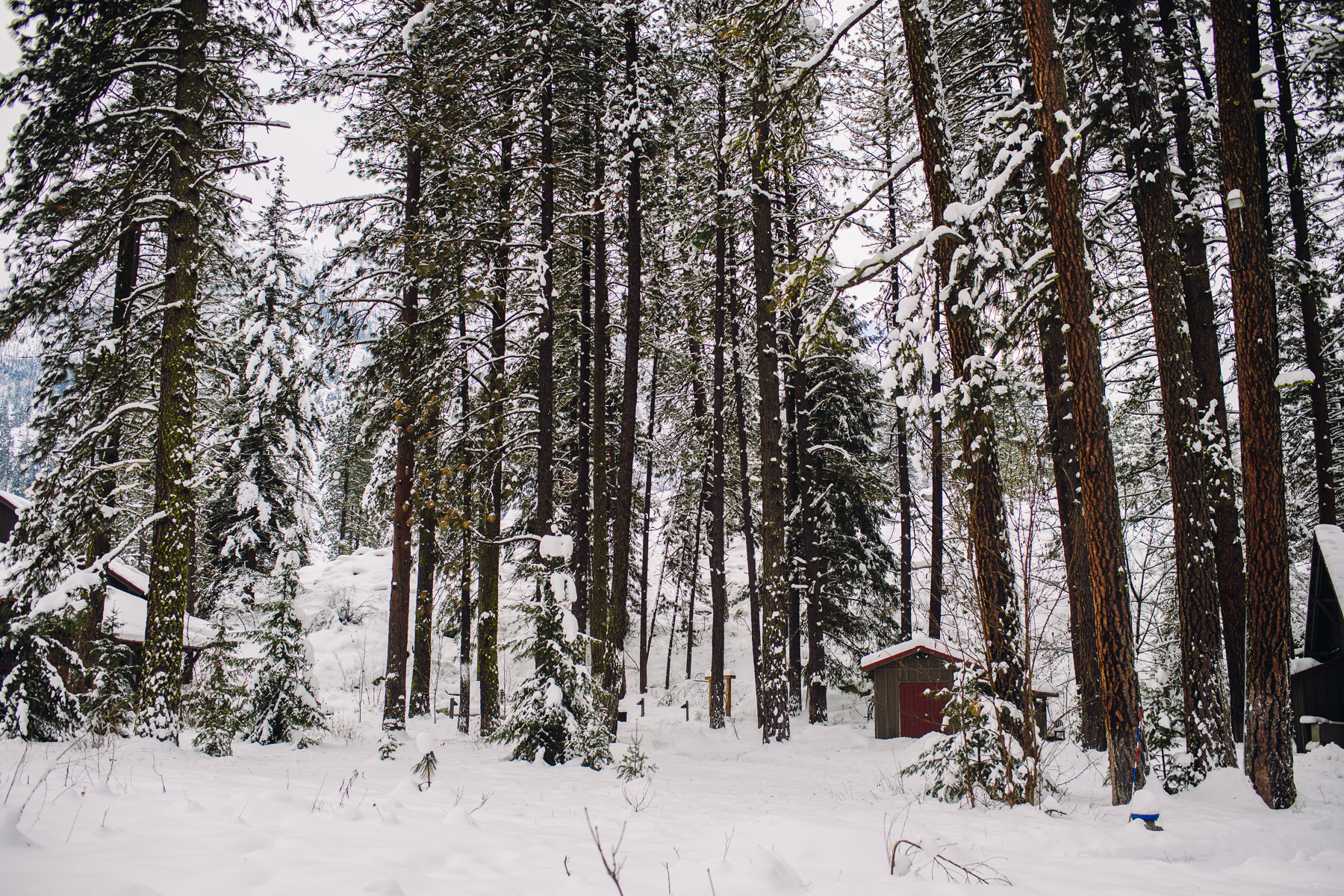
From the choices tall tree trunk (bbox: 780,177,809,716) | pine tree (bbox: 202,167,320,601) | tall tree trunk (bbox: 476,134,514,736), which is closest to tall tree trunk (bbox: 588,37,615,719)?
tall tree trunk (bbox: 476,134,514,736)

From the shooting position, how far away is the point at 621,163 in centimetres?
1302

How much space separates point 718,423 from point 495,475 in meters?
6.92

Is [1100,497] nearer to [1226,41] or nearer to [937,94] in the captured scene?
[937,94]

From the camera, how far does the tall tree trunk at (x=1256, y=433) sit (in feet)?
21.1

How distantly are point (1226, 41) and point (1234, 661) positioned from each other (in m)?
7.38

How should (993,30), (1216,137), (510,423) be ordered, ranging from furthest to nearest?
(510,423) → (993,30) → (1216,137)

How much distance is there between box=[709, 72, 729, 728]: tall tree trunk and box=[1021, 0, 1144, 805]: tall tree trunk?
8.28 metres

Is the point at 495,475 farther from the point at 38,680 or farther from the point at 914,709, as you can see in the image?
the point at 914,709

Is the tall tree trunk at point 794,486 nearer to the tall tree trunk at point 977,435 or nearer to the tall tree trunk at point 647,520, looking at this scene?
the tall tree trunk at point 647,520

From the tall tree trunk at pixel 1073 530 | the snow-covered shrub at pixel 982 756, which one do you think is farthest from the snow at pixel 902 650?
the snow-covered shrub at pixel 982 756

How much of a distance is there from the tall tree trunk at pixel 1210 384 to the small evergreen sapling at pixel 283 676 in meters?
13.0

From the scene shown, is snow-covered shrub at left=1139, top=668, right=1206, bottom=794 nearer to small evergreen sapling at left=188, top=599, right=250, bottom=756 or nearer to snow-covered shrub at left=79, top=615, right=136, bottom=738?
small evergreen sapling at left=188, top=599, right=250, bottom=756

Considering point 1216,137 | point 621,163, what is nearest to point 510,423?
point 621,163

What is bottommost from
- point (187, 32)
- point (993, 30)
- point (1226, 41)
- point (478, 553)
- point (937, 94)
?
point (478, 553)
